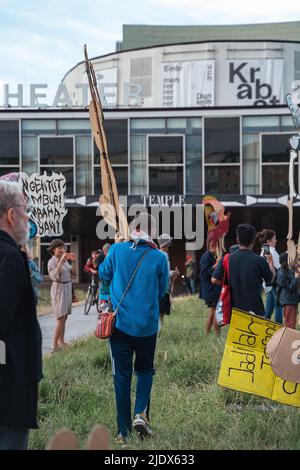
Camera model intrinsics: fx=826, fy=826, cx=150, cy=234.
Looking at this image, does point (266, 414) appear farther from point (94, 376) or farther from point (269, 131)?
point (269, 131)

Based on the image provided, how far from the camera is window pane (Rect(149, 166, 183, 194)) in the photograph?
34750mm

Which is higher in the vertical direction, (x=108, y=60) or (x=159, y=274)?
(x=108, y=60)

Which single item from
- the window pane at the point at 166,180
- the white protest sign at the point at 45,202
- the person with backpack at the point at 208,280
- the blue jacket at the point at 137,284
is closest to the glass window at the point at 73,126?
the window pane at the point at 166,180

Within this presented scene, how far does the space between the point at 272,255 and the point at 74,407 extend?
6258 millimetres

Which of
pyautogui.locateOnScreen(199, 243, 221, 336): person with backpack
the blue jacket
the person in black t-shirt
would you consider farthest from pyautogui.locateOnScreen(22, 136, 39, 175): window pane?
the blue jacket

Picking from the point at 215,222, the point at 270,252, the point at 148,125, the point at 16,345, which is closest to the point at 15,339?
the point at 16,345

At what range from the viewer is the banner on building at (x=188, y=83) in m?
43.5

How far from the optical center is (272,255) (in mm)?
12633

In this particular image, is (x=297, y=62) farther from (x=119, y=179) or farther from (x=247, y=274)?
(x=247, y=274)

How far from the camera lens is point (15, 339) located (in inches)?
148

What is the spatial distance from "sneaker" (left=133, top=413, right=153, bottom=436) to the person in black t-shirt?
2.03 meters

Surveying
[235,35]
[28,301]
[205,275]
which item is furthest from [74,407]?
[235,35]

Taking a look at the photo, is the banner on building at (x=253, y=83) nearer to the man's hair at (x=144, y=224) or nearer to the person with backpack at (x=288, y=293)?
the person with backpack at (x=288, y=293)

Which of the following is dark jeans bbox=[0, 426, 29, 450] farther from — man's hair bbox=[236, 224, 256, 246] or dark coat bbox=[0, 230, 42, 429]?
man's hair bbox=[236, 224, 256, 246]
